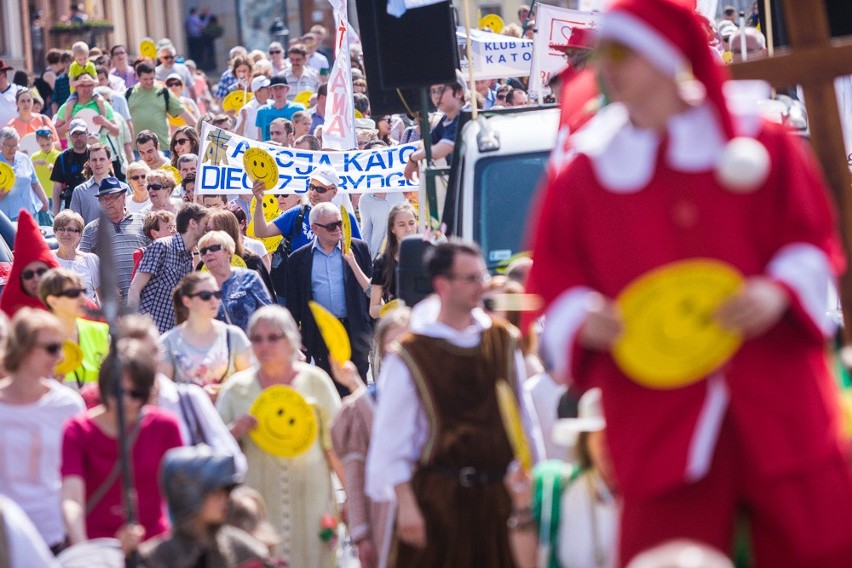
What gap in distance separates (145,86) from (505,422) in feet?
51.2

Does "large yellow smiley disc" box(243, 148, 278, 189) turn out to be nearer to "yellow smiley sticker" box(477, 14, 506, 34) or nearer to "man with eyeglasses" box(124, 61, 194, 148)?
"man with eyeglasses" box(124, 61, 194, 148)

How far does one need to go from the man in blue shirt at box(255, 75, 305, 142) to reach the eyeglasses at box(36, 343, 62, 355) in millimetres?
12491

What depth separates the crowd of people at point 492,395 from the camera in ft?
14.7

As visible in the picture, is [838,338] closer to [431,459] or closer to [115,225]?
[431,459]

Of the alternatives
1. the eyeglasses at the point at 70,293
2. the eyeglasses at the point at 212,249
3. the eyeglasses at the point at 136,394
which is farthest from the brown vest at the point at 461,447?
the eyeglasses at the point at 212,249

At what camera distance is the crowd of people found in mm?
4469

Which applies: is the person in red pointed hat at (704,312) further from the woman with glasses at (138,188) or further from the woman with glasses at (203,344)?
the woman with glasses at (138,188)

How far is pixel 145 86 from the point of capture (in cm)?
2150

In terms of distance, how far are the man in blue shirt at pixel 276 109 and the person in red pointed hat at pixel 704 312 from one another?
15349 millimetres

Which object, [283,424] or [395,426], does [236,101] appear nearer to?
[283,424]

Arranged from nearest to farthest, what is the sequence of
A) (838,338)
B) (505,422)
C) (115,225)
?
(505,422) < (838,338) < (115,225)

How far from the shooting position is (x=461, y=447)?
6.50 m

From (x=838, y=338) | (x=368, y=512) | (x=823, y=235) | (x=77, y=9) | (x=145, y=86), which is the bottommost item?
(x=368, y=512)

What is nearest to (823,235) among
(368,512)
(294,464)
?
(368,512)
